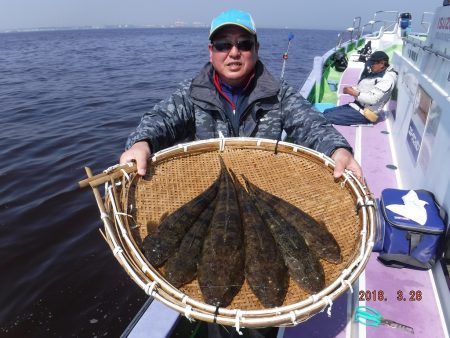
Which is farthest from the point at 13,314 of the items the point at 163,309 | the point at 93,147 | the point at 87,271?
the point at 93,147

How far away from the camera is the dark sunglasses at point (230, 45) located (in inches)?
138

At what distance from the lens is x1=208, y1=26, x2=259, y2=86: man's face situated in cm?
349

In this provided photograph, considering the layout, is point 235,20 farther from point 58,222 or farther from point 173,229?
point 58,222

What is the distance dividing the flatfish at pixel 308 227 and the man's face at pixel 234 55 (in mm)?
1224

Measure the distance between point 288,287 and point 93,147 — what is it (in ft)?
36.3

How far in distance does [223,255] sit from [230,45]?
2183 mm

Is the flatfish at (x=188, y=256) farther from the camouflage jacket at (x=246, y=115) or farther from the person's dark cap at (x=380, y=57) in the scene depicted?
the person's dark cap at (x=380, y=57)

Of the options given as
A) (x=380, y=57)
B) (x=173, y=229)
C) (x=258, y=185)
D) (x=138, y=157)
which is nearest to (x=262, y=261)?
(x=173, y=229)

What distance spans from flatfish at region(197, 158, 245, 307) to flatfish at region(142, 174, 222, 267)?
14 cm

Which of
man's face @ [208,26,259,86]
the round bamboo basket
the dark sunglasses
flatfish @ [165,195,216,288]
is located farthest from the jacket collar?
flatfish @ [165,195,216,288]

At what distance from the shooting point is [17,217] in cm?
802

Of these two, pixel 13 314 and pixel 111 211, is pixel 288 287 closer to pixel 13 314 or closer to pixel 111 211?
pixel 111 211

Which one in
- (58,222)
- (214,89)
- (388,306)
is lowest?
(58,222)

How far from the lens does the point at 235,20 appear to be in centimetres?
340
